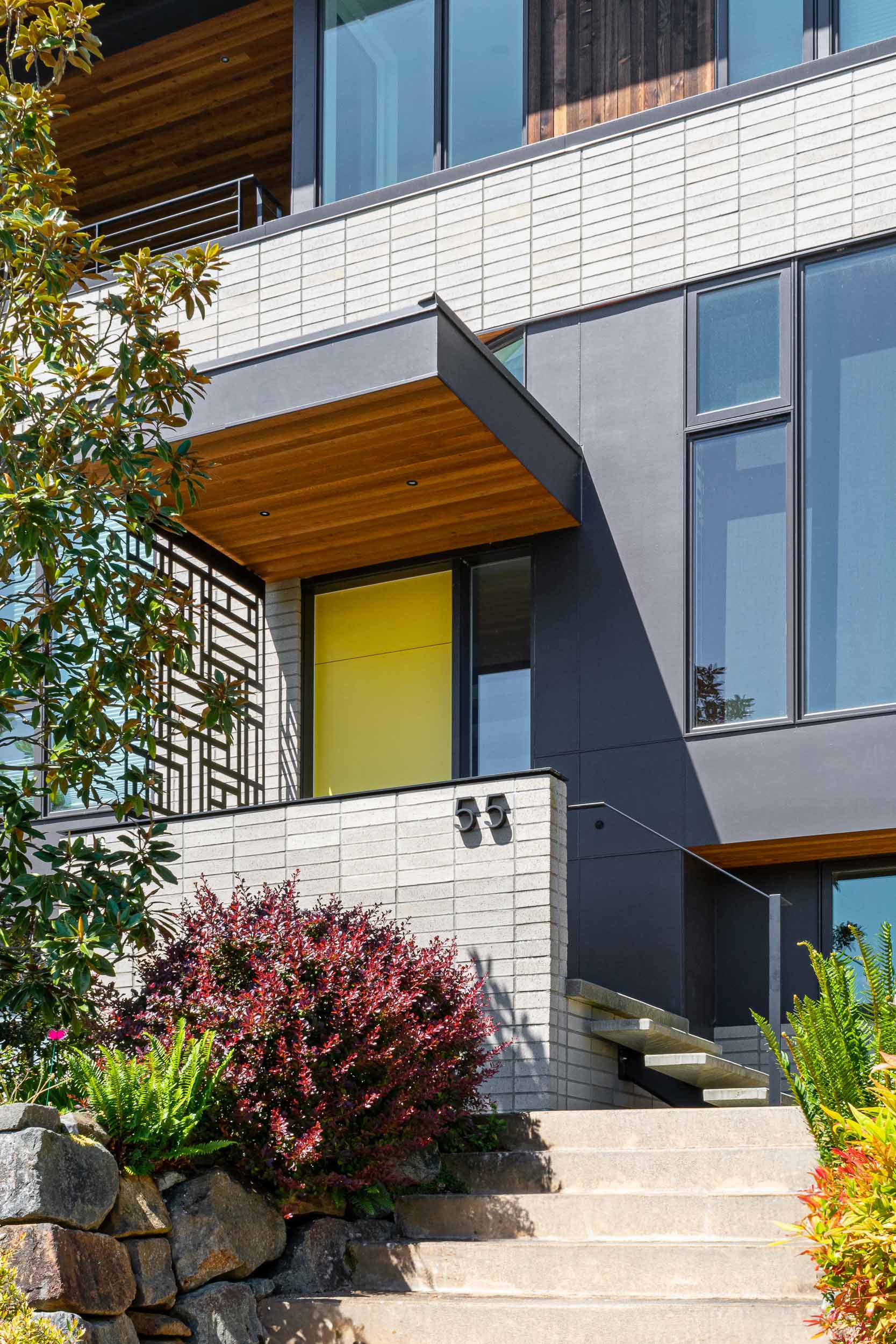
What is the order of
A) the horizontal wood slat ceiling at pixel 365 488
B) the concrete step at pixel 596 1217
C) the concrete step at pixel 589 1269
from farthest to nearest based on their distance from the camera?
the horizontal wood slat ceiling at pixel 365 488 < the concrete step at pixel 596 1217 < the concrete step at pixel 589 1269

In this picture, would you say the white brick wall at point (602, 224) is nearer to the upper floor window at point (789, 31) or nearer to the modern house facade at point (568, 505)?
the modern house facade at point (568, 505)

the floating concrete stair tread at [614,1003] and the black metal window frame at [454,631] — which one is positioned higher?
the black metal window frame at [454,631]

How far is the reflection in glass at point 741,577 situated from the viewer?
34.6ft

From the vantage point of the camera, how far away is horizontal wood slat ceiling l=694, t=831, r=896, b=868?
400 inches

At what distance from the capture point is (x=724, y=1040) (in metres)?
10.7

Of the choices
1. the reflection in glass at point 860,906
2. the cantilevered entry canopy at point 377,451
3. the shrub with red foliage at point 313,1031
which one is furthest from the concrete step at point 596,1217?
the cantilevered entry canopy at point 377,451

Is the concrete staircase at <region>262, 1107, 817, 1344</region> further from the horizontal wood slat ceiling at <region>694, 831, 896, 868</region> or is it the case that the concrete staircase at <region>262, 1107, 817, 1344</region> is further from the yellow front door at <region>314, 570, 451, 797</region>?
the yellow front door at <region>314, 570, 451, 797</region>

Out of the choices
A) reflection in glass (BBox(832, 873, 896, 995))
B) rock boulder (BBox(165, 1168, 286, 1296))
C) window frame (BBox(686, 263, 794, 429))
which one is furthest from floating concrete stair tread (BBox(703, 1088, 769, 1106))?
window frame (BBox(686, 263, 794, 429))

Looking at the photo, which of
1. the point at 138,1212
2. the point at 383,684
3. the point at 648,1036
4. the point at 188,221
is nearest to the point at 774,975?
the point at 648,1036

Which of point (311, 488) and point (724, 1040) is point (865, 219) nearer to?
point (311, 488)

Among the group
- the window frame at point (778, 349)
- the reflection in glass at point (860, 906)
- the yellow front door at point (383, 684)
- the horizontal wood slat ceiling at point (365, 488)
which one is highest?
the window frame at point (778, 349)

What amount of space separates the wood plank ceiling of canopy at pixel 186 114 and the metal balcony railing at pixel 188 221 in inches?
11.3

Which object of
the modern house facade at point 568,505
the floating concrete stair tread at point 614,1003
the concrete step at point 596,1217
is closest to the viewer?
the concrete step at point 596,1217

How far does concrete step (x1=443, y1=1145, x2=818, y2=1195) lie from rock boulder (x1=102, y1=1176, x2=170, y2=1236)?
6.17 ft
